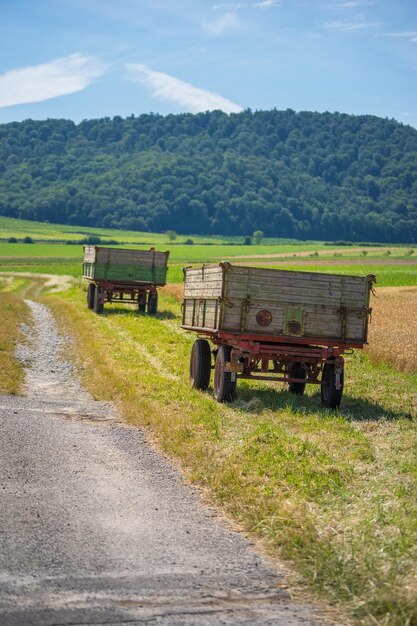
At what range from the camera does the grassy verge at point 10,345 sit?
16.1 meters

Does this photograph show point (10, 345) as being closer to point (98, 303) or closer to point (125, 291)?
point (98, 303)

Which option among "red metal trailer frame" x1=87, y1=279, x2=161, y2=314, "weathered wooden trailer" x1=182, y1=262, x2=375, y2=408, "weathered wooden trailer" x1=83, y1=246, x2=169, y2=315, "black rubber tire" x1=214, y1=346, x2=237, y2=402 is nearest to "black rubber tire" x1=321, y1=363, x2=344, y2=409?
"weathered wooden trailer" x1=182, y1=262, x2=375, y2=408

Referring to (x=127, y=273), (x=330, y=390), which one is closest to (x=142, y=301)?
(x=127, y=273)

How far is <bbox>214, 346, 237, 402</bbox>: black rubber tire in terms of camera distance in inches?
556

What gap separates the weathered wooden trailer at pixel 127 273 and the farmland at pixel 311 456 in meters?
9.94

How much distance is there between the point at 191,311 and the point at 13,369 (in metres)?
4.10

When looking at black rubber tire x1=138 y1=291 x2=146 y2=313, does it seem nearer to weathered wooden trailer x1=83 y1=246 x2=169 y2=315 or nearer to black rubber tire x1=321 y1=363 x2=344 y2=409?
weathered wooden trailer x1=83 y1=246 x2=169 y2=315

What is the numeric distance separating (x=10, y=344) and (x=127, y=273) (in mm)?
10712

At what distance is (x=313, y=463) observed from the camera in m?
9.56

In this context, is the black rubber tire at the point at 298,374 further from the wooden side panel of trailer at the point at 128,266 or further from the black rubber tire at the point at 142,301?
the black rubber tire at the point at 142,301

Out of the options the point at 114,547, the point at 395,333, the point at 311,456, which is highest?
the point at 395,333

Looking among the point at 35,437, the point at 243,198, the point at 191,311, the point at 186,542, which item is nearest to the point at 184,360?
the point at 191,311

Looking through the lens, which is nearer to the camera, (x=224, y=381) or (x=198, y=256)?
(x=224, y=381)

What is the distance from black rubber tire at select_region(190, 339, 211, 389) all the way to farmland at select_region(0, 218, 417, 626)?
350mm
